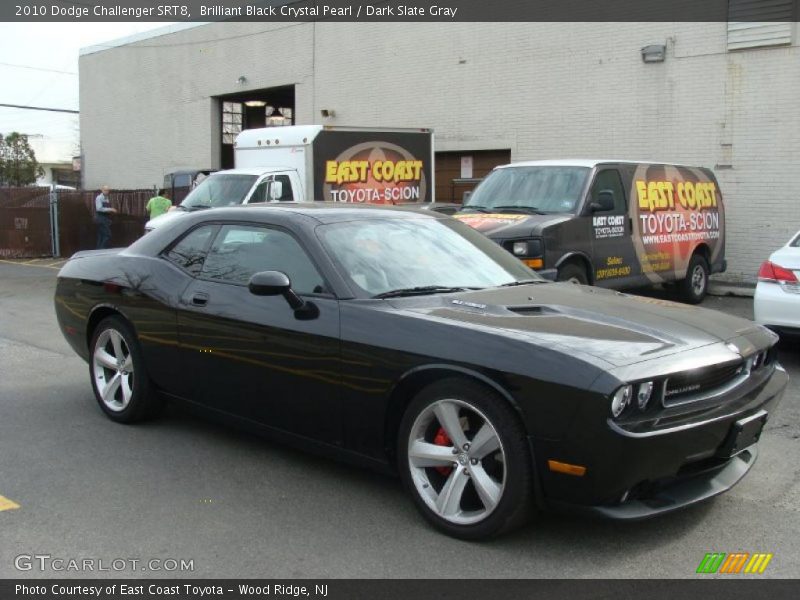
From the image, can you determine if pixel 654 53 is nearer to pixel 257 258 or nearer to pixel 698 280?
pixel 698 280

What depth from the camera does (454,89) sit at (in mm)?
17422

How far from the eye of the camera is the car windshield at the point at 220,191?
45.2 ft

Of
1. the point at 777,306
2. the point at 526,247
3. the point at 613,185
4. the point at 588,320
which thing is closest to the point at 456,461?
the point at 588,320

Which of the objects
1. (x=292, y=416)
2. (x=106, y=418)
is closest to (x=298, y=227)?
(x=292, y=416)

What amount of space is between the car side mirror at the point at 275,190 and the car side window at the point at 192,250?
28.2ft

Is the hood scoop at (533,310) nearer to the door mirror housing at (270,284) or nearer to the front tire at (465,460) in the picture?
the front tire at (465,460)

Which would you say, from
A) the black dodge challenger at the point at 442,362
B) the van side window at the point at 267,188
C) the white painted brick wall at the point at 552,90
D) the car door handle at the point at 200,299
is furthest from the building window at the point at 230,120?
the car door handle at the point at 200,299

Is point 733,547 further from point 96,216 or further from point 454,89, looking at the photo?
point 96,216

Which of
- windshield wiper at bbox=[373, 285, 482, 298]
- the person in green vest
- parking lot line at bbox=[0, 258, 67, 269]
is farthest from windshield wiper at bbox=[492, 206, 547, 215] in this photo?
parking lot line at bbox=[0, 258, 67, 269]

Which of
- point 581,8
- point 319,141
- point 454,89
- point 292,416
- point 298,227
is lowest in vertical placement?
point 292,416

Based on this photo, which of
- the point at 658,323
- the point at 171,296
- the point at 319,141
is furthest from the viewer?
the point at 319,141

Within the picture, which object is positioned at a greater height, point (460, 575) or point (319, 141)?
point (319, 141)

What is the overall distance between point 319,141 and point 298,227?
9.69 metres

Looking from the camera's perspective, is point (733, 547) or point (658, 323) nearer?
point (733, 547)
